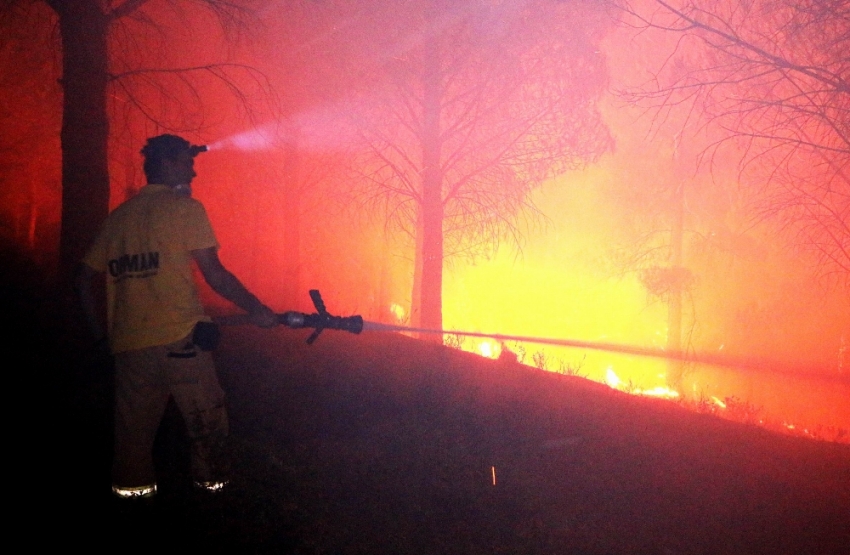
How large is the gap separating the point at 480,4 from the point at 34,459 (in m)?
7.82

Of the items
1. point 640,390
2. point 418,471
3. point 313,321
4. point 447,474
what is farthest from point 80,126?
point 640,390

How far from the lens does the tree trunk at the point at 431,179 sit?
28.7 ft

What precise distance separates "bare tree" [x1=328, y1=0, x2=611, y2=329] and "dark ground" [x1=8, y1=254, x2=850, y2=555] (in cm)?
386

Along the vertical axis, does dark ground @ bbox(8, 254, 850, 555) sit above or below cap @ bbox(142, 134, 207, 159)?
below

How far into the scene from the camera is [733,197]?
60.3 feet

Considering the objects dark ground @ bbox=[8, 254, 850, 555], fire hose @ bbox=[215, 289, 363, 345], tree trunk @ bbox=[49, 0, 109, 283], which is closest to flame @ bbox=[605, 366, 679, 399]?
dark ground @ bbox=[8, 254, 850, 555]

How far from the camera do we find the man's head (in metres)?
3.07

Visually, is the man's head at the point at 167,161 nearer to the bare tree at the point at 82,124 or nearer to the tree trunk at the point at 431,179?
the bare tree at the point at 82,124

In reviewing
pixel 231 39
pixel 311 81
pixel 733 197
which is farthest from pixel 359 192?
pixel 733 197

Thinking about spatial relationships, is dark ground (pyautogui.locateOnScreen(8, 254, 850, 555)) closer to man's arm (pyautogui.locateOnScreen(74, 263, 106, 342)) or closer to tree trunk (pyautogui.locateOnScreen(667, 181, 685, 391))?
man's arm (pyautogui.locateOnScreen(74, 263, 106, 342))

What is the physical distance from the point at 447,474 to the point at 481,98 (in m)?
6.40

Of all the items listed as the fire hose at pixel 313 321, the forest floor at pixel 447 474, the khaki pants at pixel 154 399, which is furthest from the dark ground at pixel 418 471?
the fire hose at pixel 313 321

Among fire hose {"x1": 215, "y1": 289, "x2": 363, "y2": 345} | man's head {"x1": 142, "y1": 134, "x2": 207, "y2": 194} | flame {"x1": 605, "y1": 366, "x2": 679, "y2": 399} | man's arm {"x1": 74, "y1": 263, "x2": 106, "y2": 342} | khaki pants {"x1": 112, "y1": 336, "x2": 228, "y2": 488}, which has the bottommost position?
flame {"x1": 605, "y1": 366, "x2": 679, "y2": 399}

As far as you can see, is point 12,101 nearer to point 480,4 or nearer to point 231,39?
point 231,39
